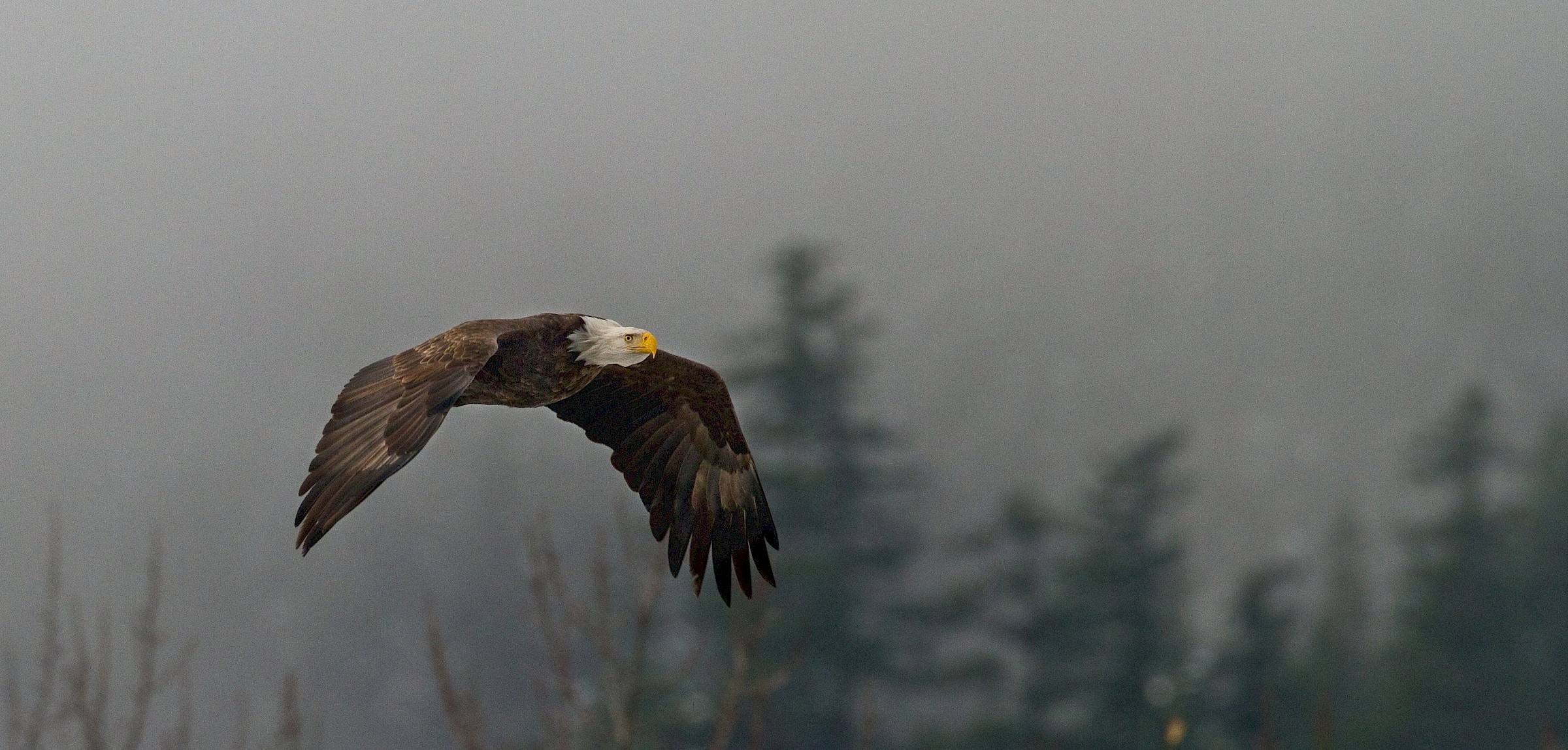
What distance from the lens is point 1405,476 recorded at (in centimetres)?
3712

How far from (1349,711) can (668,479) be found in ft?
99.7

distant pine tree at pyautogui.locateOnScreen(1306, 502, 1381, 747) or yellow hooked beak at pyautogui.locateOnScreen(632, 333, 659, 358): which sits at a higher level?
distant pine tree at pyautogui.locateOnScreen(1306, 502, 1381, 747)

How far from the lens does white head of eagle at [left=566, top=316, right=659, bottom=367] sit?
6.48 metres

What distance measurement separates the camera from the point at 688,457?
26.2 feet

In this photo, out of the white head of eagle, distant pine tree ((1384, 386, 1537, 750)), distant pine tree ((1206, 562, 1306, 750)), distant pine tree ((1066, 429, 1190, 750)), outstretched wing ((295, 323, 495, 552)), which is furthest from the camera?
distant pine tree ((1384, 386, 1537, 750))

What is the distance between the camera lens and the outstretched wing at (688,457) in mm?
7793

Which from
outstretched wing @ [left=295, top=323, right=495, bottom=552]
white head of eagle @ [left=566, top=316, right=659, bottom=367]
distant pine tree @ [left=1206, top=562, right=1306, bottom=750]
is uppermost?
distant pine tree @ [left=1206, top=562, right=1306, bottom=750]

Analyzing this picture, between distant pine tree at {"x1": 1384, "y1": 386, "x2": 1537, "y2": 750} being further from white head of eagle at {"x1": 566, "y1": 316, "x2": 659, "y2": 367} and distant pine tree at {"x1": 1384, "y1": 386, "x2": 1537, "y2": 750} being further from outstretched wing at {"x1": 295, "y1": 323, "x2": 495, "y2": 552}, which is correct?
outstretched wing at {"x1": 295, "y1": 323, "x2": 495, "y2": 552}

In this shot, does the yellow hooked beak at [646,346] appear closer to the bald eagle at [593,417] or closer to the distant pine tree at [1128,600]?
the bald eagle at [593,417]

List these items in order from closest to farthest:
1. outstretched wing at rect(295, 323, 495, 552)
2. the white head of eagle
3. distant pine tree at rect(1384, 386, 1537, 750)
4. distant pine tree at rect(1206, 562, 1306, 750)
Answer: outstretched wing at rect(295, 323, 495, 552) < the white head of eagle < distant pine tree at rect(1206, 562, 1306, 750) < distant pine tree at rect(1384, 386, 1537, 750)

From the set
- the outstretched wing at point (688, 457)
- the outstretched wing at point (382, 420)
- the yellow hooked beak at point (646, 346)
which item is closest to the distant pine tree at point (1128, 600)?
the outstretched wing at point (688, 457)

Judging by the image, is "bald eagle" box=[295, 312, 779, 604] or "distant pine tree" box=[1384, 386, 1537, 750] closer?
"bald eagle" box=[295, 312, 779, 604]

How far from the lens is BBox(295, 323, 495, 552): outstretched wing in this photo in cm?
499

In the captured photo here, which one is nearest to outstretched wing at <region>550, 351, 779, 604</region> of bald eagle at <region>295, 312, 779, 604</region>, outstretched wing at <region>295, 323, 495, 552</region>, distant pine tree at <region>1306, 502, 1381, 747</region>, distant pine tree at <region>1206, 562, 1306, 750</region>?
bald eagle at <region>295, 312, 779, 604</region>
